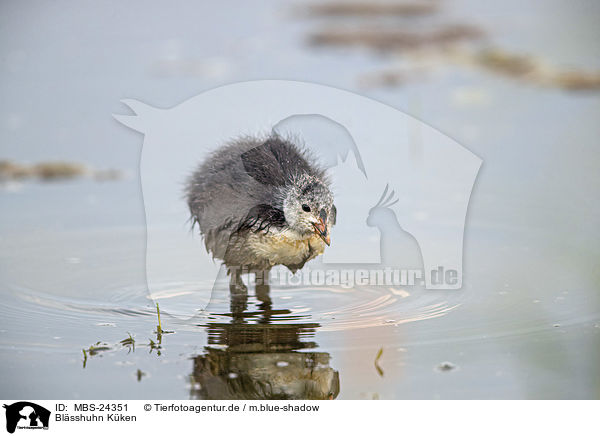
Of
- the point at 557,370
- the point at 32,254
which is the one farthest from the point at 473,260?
the point at 32,254

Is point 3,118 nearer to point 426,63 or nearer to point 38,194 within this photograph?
point 38,194

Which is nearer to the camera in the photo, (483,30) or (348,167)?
(348,167)

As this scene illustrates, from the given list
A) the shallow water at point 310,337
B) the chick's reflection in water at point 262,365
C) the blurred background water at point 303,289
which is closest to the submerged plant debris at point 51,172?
the blurred background water at point 303,289

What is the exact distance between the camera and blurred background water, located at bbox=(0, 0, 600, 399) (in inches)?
178

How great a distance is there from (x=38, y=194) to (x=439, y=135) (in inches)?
150

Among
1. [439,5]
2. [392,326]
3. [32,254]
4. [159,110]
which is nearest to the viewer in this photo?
[392,326]

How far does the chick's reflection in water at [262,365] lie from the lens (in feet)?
14.1

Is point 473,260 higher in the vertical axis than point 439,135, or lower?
lower

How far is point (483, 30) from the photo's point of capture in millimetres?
10969
